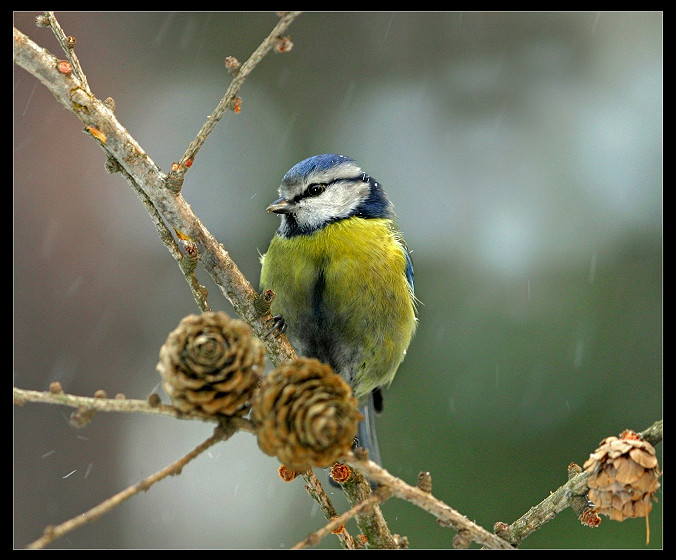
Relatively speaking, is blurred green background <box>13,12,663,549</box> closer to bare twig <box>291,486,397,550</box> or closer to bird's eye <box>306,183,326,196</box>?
bird's eye <box>306,183,326,196</box>

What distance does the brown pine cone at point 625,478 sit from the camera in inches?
39.4

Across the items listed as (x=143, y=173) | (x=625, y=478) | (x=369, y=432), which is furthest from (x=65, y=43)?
(x=369, y=432)

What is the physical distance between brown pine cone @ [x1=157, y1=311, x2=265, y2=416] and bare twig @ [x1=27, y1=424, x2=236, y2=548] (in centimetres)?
4

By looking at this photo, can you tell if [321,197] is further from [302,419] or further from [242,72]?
[302,419]

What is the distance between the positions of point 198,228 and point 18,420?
2.10 m

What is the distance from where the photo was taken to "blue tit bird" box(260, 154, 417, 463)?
2188 millimetres

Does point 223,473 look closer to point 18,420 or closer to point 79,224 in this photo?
point 18,420

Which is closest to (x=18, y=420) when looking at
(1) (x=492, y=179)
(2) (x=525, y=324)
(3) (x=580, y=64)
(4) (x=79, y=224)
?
(4) (x=79, y=224)

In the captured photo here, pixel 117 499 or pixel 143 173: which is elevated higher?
pixel 143 173

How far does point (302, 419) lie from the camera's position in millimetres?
917

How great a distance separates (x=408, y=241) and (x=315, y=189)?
1230mm

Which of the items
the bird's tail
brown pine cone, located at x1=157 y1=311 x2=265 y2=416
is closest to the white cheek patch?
the bird's tail

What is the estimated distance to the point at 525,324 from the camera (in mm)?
3186

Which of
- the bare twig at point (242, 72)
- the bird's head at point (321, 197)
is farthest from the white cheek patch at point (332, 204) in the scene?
the bare twig at point (242, 72)
